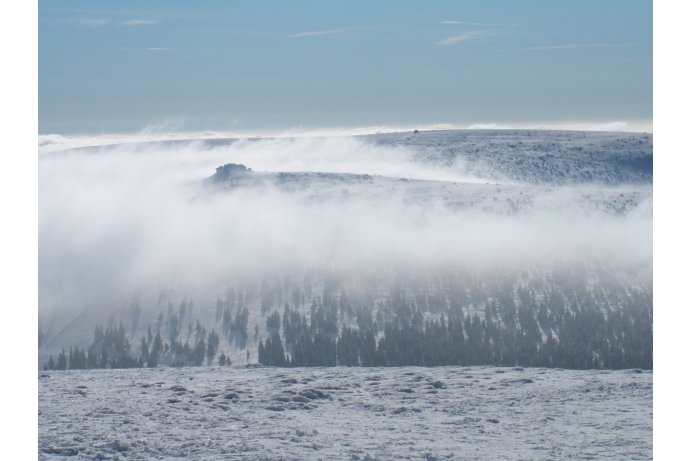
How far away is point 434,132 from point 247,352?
211 ft

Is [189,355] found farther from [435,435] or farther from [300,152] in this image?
[300,152]

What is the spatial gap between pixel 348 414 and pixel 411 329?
39.6 feet

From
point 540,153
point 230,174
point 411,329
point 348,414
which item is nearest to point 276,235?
point 411,329

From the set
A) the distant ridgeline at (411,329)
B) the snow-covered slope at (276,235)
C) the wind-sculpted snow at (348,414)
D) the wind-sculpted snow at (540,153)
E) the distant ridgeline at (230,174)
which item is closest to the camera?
the wind-sculpted snow at (348,414)

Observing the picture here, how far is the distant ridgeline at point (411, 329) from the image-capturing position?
28594 millimetres

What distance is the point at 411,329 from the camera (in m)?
32.1

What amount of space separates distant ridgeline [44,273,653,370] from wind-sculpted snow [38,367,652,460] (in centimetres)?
331

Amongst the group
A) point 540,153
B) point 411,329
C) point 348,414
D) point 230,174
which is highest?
point 540,153

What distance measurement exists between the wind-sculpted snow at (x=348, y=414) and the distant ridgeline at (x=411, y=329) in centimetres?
331

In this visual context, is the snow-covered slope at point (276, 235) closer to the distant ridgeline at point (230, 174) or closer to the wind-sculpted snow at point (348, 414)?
the distant ridgeline at point (230, 174)

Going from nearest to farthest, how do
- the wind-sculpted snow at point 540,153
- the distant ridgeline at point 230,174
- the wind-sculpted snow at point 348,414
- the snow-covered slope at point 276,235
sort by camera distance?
the wind-sculpted snow at point 348,414, the snow-covered slope at point 276,235, the distant ridgeline at point 230,174, the wind-sculpted snow at point 540,153

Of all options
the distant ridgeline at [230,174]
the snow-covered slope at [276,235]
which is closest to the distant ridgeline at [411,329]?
the snow-covered slope at [276,235]

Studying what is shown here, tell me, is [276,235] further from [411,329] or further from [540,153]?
[540,153]

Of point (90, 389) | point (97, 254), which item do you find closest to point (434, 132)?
point (97, 254)
